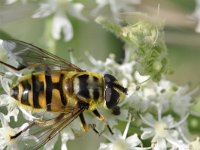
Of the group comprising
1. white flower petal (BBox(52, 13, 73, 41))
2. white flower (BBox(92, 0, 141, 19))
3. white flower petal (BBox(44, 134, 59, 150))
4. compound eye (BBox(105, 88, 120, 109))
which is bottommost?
white flower petal (BBox(44, 134, 59, 150))

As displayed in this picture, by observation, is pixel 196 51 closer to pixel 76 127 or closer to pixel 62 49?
pixel 62 49

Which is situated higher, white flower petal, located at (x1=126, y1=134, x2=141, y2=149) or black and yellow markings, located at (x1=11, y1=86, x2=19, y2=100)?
black and yellow markings, located at (x1=11, y1=86, x2=19, y2=100)

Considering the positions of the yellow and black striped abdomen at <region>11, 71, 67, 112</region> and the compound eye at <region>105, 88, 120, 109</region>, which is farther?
the compound eye at <region>105, 88, 120, 109</region>

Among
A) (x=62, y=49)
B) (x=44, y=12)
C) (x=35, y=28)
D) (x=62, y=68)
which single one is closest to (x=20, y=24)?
(x=35, y=28)

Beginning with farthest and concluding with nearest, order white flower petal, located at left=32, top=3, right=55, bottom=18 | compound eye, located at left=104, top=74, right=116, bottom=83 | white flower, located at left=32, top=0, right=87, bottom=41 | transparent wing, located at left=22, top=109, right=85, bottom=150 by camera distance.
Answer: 1. white flower, located at left=32, top=0, right=87, bottom=41
2. white flower petal, located at left=32, top=3, right=55, bottom=18
3. compound eye, located at left=104, top=74, right=116, bottom=83
4. transparent wing, located at left=22, top=109, right=85, bottom=150

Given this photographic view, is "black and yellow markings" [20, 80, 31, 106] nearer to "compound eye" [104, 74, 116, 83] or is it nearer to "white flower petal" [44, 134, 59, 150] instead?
"white flower petal" [44, 134, 59, 150]

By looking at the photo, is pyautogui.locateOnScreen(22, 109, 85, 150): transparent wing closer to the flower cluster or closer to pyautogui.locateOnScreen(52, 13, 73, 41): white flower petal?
the flower cluster

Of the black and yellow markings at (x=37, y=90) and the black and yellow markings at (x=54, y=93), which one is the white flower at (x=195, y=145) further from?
the black and yellow markings at (x=37, y=90)

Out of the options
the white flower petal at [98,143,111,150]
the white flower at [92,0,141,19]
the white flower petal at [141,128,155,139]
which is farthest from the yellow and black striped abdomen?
the white flower at [92,0,141,19]

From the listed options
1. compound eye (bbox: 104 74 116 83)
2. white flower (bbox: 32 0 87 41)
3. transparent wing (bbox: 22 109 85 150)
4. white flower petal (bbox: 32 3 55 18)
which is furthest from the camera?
white flower (bbox: 32 0 87 41)
